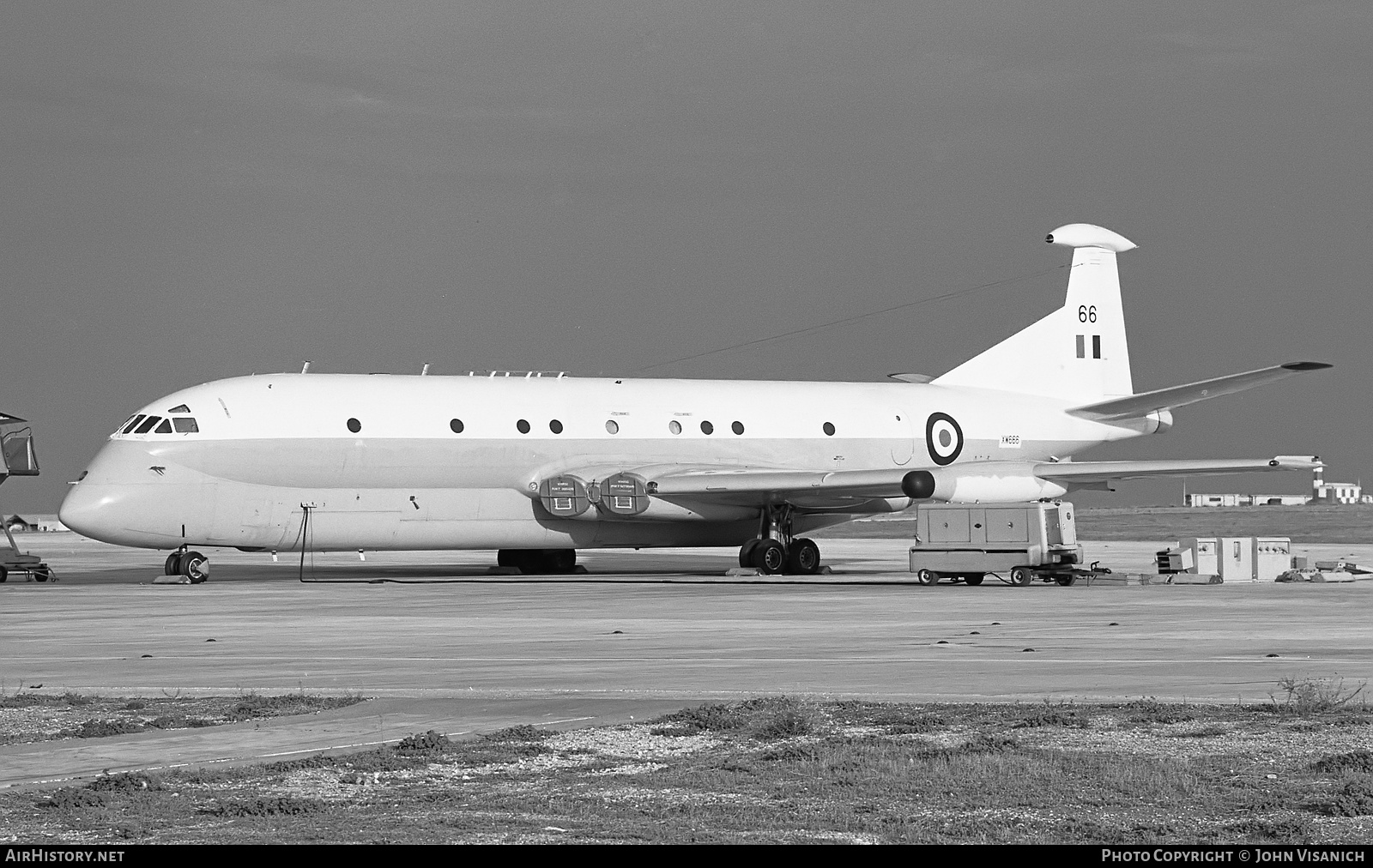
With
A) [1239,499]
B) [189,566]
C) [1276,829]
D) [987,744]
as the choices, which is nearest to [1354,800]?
[1276,829]

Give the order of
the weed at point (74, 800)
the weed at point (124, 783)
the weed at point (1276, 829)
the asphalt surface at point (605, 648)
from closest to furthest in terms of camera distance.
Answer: the weed at point (1276, 829) → the weed at point (74, 800) → the weed at point (124, 783) → the asphalt surface at point (605, 648)

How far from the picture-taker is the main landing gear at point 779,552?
38.6 metres

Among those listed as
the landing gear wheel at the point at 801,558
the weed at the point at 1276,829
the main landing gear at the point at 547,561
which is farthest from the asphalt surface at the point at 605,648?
the main landing gear at the point at 547,561

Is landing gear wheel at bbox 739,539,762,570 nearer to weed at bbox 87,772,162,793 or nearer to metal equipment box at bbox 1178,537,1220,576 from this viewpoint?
metal equipment box at bbox 1178,537,1220,576

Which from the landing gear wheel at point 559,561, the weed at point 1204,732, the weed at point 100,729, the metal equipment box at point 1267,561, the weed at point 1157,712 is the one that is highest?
the landing gear wheel at point 559,561

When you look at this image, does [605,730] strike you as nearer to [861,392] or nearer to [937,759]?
[937,759]

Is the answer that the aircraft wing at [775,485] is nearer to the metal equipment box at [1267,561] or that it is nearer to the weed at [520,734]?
the metal equipment box at [1267,561]

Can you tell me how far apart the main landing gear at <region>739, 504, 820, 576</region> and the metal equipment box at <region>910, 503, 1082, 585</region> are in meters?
5.40

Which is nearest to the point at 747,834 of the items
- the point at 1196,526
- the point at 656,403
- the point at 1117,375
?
the point at 656,403

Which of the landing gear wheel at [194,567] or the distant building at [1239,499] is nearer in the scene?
the landing gear wheel at [194,567]

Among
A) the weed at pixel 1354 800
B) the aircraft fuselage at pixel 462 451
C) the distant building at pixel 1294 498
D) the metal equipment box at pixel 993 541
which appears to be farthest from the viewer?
the distant building at pixel 1294 498

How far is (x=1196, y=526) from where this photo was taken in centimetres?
8956

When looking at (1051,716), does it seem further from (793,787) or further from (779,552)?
(779,552)

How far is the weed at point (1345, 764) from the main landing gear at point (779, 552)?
28.9 meters
